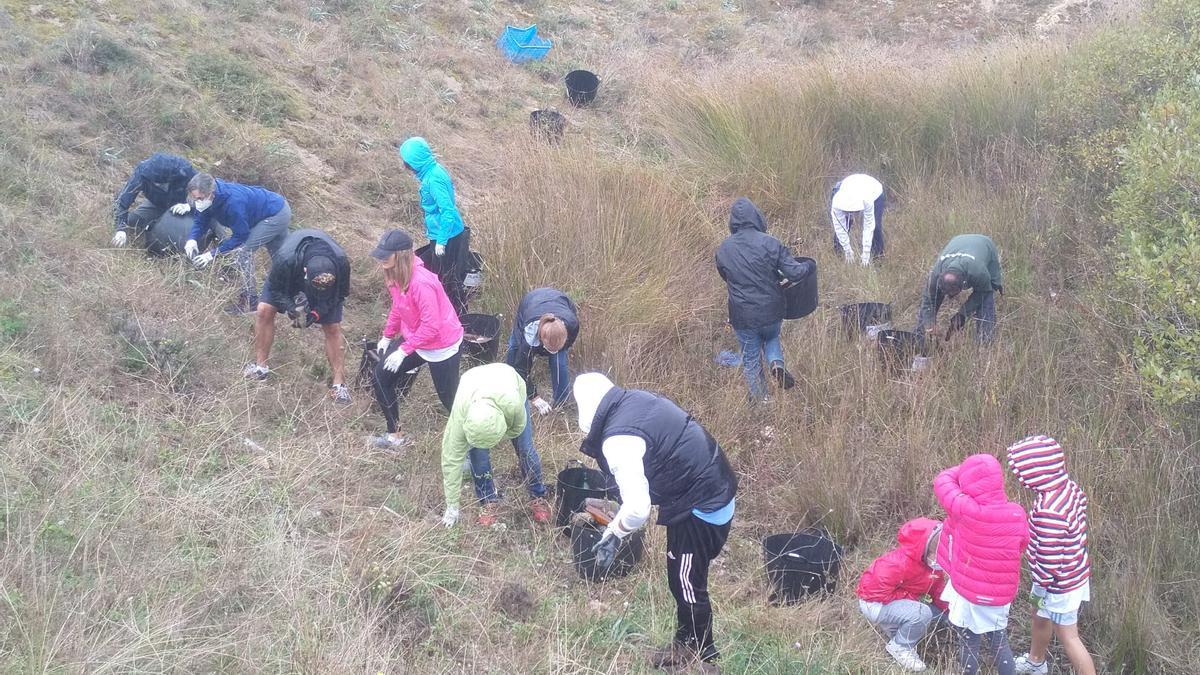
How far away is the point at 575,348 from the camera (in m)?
7.26

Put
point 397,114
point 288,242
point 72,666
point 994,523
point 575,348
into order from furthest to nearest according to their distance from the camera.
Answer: point 397,114 < point 575,348 < point 288,242 < point 994,523 < point 72,666

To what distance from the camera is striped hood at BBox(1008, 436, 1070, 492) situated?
4312mm

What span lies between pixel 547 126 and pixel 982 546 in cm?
757

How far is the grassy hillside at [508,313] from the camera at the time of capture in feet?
13.7

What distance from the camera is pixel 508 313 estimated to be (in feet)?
24.9

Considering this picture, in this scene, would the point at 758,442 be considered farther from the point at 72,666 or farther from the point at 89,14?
the point at 89,14

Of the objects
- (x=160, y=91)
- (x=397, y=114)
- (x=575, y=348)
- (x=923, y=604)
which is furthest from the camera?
(x=397, y=114)

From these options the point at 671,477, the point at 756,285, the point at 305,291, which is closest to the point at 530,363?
the point at 305,291

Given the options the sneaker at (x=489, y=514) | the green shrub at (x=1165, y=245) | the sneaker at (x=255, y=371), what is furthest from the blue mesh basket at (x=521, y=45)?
the sneaker at (x=489, y=514)

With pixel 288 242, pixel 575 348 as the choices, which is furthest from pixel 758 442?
pixel 288 242

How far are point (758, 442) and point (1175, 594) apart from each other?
8.36 feet

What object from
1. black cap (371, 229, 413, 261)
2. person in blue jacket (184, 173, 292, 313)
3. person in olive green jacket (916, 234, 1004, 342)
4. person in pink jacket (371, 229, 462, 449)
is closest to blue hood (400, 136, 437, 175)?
person in blue jacket (184, 173, 292, 313)

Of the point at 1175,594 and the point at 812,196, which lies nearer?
the point at 1175,594

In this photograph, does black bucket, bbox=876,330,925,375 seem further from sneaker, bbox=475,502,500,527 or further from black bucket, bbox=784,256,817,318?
sneaker, bbox=475,502,500,527
